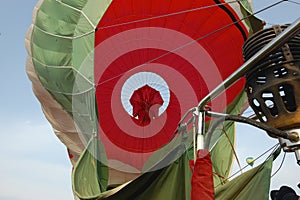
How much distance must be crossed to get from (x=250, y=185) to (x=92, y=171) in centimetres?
139

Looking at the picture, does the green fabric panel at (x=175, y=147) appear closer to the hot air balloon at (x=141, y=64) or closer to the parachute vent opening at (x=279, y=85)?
the parachute vent opening at (x=279, y=85)

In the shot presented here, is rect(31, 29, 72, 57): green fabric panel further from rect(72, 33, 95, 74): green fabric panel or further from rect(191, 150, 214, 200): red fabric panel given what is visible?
rect(191, 150, 214, 200): red fabric panel

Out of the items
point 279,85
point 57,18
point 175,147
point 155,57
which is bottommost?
point 175,147

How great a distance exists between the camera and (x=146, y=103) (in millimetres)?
3600

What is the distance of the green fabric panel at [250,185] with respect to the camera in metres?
1.40

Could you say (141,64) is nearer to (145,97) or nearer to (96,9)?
(145,97)

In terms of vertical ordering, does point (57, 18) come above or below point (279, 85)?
above

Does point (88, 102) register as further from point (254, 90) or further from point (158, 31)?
point (254, 90)

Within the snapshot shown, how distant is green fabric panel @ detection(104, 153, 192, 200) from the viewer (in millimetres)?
1382

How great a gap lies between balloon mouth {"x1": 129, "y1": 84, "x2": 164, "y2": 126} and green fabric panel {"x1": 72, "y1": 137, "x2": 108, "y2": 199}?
2.51 ft

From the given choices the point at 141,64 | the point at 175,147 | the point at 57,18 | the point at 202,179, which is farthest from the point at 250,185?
the point at 57,18

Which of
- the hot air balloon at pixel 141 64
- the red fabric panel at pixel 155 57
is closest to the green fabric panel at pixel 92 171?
the hot air balloon at pixel 141 64

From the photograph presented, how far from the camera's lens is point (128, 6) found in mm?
3512

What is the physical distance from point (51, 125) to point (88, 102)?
1.57 m
